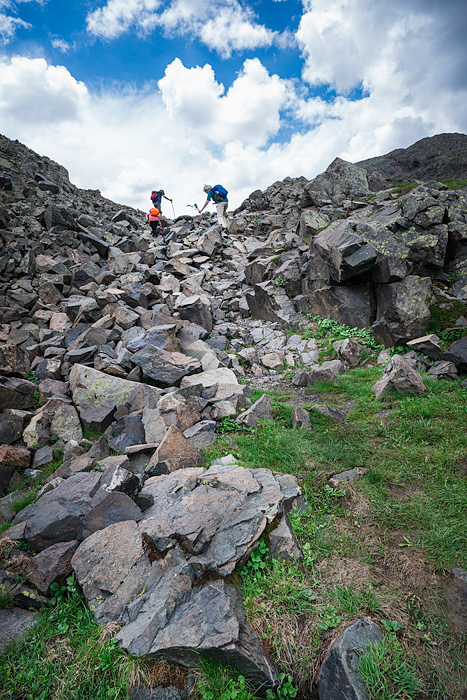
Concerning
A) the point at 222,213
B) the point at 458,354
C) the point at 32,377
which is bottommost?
the point at 458,354

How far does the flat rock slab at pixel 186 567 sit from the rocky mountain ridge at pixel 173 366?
19mm

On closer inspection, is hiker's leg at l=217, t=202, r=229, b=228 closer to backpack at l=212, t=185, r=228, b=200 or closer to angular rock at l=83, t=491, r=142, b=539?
backpack at l=212, t=185, r=228, b=200

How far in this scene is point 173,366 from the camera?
30.3 feet

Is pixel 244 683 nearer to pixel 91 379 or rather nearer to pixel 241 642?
pixel 241 642

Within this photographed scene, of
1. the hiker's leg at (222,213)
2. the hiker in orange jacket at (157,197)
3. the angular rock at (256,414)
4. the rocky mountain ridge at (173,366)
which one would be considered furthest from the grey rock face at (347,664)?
the hiker in orange jacket at (157,197)

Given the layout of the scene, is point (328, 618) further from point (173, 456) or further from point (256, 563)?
point (173, 456)

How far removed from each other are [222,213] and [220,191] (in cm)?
197

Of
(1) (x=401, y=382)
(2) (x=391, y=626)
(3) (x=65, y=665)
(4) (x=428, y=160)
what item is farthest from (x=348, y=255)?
(4) (x=428, y=160)

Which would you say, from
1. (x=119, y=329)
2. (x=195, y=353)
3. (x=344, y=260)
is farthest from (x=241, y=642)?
(x=344, y=260)

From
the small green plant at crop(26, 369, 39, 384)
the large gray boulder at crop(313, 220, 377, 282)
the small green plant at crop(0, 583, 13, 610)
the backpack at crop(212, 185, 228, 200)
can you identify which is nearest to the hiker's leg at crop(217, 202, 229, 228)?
the backpack at crop(212, 185, 228, 200)

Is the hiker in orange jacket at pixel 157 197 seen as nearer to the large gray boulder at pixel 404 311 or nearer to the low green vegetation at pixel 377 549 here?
the large gray boulder at pixel 404 311

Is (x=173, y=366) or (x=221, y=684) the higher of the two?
(x=173, y=366)

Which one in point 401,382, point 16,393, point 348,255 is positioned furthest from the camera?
point 348,255

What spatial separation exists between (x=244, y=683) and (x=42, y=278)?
1578 centimetres
